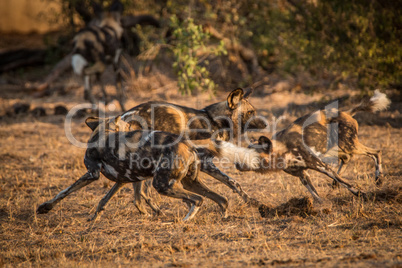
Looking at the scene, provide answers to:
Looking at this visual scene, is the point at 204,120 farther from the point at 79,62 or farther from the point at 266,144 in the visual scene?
the point at 79,62

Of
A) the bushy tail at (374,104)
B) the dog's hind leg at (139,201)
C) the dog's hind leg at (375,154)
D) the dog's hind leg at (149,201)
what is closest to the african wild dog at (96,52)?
the dog's hind leg at (149,201)

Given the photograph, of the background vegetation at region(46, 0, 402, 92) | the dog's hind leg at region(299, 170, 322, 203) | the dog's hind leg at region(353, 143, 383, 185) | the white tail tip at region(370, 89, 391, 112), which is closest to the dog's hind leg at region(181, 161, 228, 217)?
the dog's hind leg at region(299, 170, 322, 203)

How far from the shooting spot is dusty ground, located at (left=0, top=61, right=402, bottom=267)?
3584 millimetres

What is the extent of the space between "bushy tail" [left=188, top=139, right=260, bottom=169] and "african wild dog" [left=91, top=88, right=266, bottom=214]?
0.59ft

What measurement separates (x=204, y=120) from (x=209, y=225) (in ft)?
4.88

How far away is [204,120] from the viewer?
552 cm

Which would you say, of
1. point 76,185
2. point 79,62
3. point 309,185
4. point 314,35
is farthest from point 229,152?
point 79,62

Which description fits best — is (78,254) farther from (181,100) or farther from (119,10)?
(119,10)

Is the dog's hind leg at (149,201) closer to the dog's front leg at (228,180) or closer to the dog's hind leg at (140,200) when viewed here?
the dog's hind leg at (140,200)

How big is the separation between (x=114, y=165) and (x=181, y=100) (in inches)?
272

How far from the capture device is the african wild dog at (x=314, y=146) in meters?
5.17

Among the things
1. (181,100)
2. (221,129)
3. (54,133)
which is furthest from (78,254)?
(181,100)

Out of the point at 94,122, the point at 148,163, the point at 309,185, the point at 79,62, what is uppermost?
the point at 79,62

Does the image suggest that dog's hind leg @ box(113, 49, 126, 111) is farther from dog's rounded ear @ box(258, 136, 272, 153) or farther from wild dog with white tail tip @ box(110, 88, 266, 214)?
dog's rounded ear @ box(258, 136, 272, 153)
